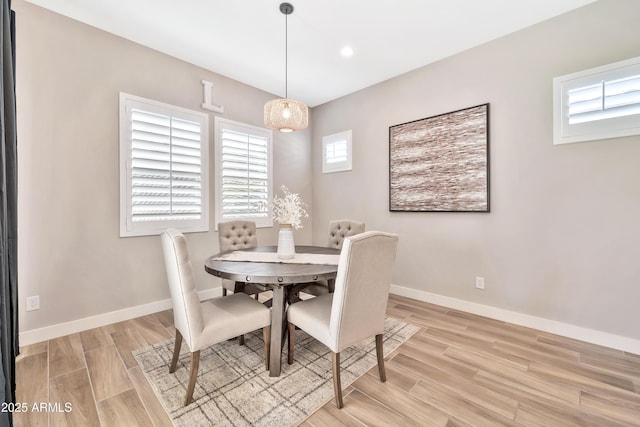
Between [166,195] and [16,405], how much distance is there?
199 centimetres

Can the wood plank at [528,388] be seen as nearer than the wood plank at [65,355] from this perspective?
Yes

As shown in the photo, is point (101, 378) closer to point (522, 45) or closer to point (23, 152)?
point (23, 152)

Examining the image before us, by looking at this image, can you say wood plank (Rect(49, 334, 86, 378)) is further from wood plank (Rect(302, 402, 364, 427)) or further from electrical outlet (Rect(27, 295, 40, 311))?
wood plank (Rect(302, 402, 364, 427))

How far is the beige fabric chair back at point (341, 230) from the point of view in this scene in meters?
3.02

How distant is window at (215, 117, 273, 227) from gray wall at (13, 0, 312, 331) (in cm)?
81

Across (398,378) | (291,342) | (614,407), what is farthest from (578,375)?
(291,342)

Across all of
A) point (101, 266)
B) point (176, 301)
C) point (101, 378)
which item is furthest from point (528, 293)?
point (101, 266)

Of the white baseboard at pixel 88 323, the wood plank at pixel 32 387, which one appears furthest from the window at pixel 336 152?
Result: the wood plank at pixel 32 387

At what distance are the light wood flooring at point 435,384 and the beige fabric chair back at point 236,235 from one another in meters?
0.98

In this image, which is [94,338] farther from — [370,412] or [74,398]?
[370,412]

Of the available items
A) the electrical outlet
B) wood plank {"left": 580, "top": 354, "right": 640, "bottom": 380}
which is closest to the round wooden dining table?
the electrical outlet

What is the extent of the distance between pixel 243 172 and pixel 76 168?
1746 mm

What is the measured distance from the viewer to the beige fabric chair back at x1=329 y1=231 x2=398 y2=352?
154cm

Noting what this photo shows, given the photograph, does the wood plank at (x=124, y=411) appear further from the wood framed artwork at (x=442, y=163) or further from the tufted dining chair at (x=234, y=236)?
the wood framed artwork at (x=442, y=163)
